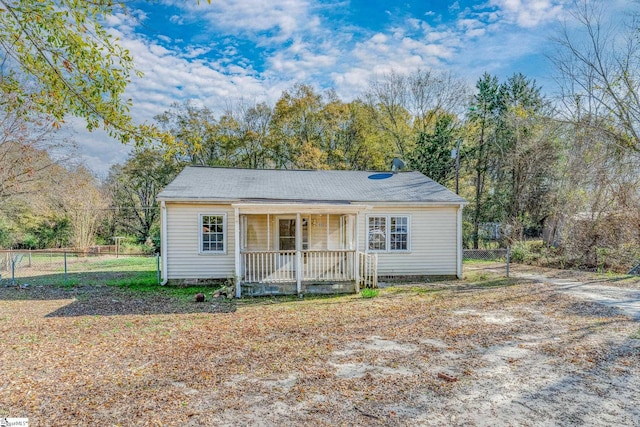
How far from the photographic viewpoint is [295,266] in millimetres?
10438

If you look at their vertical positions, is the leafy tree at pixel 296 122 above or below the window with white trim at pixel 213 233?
above

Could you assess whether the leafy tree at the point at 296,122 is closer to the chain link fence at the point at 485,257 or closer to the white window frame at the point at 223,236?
the chain link fence at the point at 485,257

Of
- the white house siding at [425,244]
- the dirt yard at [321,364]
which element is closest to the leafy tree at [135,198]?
the dirt yard at [321,364]

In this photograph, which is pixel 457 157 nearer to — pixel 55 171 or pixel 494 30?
pixel 494 30

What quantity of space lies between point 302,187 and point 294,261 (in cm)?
348

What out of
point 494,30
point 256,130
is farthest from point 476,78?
point 256,130

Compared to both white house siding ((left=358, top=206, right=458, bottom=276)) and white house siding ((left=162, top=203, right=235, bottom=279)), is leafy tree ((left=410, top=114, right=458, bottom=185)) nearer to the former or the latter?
white house siding ((left=358, top=206, right=458, bottom=276))

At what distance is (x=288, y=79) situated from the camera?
90.5 feet

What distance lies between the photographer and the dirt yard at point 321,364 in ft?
12.2

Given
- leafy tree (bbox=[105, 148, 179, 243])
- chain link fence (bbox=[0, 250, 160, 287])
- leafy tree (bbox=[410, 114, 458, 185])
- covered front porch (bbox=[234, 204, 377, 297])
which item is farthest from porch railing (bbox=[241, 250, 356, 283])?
leafy tree (bbox=[105, 148, 179, 243])

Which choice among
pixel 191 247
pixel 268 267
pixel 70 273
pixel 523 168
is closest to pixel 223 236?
pixel 191 247

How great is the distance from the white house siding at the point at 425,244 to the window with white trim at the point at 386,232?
0.48 ft

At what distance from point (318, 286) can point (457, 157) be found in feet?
51.6

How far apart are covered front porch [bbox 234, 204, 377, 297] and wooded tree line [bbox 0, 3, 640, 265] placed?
5756 millimetres
